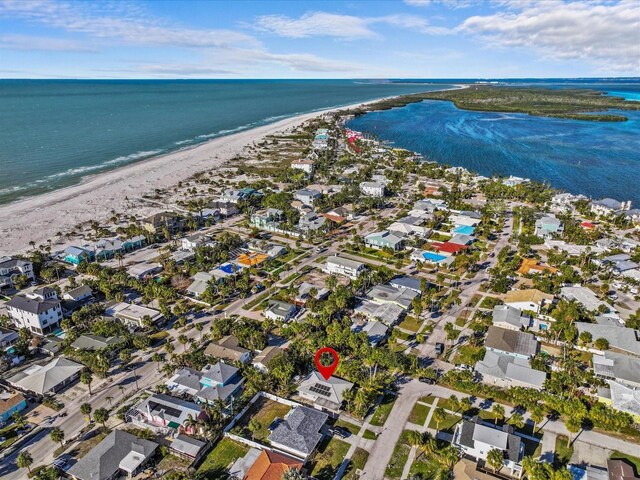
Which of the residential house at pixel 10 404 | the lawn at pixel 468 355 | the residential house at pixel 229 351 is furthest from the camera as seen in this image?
the lawn at pixel 468 355

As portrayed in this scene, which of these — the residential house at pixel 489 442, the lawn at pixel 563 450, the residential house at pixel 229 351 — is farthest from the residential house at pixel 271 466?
the lawn at pixel 563 450

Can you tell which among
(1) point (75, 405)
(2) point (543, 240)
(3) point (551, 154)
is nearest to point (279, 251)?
(1) point (75, 405)

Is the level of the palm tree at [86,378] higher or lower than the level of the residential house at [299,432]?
higher

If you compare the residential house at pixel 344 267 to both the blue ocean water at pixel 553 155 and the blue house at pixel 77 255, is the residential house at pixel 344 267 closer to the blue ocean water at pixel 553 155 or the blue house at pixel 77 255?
the blue house at pixel 77 255

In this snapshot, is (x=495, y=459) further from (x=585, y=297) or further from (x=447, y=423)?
(x=585, y=297)

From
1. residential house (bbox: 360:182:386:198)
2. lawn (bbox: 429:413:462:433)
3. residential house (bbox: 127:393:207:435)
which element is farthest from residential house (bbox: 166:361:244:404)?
residential house (bbox: 360:182:386:198)

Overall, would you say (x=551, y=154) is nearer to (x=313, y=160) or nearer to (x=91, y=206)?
(x=313, y=160)
